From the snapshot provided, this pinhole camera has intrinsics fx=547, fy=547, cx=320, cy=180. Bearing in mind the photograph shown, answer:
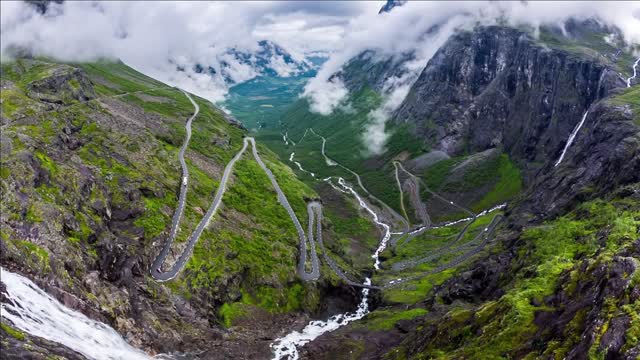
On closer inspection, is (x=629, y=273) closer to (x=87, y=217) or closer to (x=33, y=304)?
(x=33, y=304)

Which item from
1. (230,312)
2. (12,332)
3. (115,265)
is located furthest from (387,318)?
(12,332)

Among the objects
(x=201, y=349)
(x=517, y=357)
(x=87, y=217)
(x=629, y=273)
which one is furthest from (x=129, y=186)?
(x=629, y=273)

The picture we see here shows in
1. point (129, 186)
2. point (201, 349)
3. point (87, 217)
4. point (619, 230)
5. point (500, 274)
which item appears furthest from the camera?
point (129, 186)

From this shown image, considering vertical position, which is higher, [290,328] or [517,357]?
[517,357]

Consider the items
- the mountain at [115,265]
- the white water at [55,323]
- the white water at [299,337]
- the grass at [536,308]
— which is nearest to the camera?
the grass at [536,308]

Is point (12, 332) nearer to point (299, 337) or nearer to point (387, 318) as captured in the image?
point (299, 337)

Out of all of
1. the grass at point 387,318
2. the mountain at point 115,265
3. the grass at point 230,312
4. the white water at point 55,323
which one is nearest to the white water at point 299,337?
the mountain at point 115,265

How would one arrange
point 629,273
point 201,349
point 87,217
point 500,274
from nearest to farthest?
point 629,273 < point 201,349 < point 87,217 < point 500,274

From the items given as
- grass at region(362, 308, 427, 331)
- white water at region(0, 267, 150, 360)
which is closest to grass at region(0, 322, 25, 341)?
white water at region(0, 267, 150, 360)

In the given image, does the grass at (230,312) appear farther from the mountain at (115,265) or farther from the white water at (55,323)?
the white water at (55,323)
